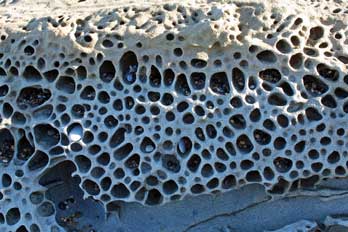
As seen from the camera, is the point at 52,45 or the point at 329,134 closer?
the point at 329,134

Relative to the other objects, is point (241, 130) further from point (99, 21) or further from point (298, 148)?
point (99, 21)

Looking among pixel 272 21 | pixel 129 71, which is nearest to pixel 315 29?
pixel 272 21

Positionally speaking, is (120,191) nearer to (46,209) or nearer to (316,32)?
(46,209)

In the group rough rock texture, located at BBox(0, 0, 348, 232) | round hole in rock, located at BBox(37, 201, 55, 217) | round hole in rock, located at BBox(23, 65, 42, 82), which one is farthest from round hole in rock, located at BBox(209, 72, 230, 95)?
round hole in rock, located at BBox(37, 201, 55, 217)

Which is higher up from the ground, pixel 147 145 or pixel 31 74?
pixel 31 74

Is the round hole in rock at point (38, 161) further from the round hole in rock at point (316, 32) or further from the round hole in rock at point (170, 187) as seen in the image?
the round hole in rock at point (316, 32)

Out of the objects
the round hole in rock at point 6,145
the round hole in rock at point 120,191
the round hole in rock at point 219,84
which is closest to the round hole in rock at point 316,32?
the round hole in rock at point 219,84

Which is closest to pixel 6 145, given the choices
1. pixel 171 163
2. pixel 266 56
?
pixel 171 163
